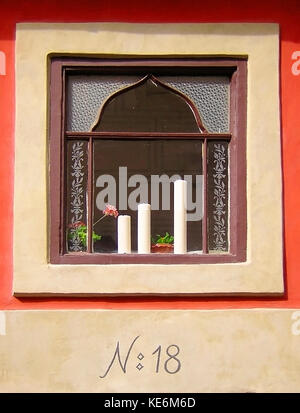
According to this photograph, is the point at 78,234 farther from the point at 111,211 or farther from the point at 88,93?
the point at 88,93

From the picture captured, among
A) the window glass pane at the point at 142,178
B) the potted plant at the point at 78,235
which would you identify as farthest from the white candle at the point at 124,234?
the potted plant at the point at 78,235

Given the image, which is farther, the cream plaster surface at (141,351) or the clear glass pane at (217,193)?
the clear glass pane at (217,193)

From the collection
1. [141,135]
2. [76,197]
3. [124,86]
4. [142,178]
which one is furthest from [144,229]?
[124,86]

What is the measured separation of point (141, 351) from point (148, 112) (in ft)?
6.36

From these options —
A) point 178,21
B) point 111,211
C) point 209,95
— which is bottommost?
point 111,211

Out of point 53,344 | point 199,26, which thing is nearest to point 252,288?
point 53,344

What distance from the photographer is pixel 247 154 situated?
571 centimetres

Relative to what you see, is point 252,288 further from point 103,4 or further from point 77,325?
point 103,4

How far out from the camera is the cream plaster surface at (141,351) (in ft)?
18.4

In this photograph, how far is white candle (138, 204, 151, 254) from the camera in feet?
19.0

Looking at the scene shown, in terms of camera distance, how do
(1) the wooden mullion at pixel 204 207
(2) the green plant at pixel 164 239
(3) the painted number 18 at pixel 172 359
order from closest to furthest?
(3) the painted number 18 at pixel 172 359
(1) the wooden mullion at pixel 204 207
(2) the green plant at pixel 164 239

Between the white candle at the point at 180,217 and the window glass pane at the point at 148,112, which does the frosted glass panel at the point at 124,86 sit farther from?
the white candle at the point at 180,217

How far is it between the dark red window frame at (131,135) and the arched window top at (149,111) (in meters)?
0.10

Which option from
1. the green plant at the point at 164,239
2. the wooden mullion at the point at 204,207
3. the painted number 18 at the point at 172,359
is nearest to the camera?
the painted number 18 at the point at 172,359
